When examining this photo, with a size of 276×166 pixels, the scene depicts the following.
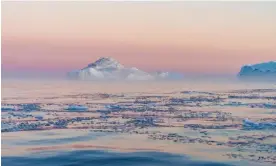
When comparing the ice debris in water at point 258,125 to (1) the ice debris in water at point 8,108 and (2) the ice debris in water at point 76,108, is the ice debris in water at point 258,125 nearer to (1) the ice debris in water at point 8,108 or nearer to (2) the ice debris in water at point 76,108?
(2) the ice debris in water at point 76,108

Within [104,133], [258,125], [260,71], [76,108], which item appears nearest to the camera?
[104,133]

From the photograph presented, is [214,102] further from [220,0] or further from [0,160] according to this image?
[0,160]

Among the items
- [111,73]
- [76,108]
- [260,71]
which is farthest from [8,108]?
[260,71]

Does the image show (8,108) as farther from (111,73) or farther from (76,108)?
(111,73)

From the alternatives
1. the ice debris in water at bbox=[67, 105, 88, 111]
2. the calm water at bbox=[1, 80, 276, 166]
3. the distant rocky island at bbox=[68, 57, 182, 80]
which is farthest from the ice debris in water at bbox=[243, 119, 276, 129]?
the ice debris in water at bbox=[67, 105, 88, 111]

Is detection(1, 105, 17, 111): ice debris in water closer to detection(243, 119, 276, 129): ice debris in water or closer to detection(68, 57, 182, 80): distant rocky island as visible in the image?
A: detection(68, 57, 182, 80): distant rocky island

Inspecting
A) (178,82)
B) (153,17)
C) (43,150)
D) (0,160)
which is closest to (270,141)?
(178,82)

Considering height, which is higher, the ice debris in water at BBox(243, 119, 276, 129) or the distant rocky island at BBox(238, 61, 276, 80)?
the distant rocky island at BBox(238, 61, 276, 80)
